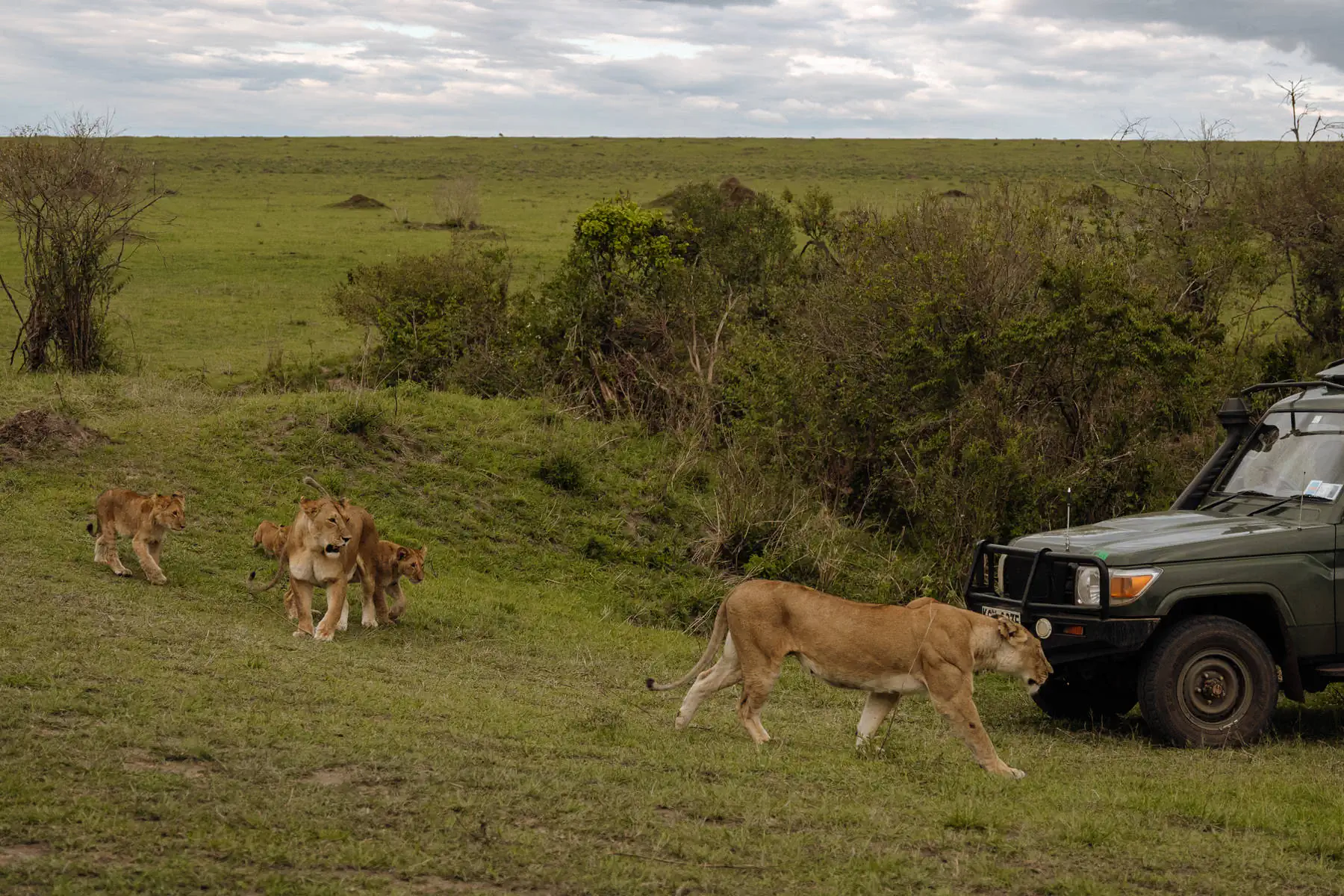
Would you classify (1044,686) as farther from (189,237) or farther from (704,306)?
(189,237)

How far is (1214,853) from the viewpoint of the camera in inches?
267

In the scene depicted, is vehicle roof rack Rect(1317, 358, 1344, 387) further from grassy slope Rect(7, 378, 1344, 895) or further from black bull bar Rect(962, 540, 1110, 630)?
black bull bar Rect(962, 540, 1110, 630)

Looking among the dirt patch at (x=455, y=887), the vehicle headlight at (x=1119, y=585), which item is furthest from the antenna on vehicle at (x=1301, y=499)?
the dirt patch at (x=455, y=887)

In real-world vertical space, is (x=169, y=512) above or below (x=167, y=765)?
above

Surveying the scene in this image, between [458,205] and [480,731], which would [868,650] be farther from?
[458,205]

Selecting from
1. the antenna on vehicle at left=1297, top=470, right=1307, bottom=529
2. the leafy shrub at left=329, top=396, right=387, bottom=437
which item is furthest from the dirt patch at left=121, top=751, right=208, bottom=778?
the leafy shrub at left=329, top=396, right=387, bottom=437

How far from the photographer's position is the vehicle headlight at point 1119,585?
955cm

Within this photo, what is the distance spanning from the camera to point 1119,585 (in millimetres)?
9594

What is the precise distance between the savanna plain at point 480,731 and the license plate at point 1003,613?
869 millimetres

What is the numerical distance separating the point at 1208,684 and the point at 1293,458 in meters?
2.26

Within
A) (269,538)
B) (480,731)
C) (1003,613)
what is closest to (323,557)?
(269,538)

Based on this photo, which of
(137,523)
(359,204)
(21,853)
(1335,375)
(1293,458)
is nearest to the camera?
(21,853)

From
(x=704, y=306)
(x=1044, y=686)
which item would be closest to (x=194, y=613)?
(x=1044, y=686)

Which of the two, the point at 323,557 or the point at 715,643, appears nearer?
the point at 715,643
